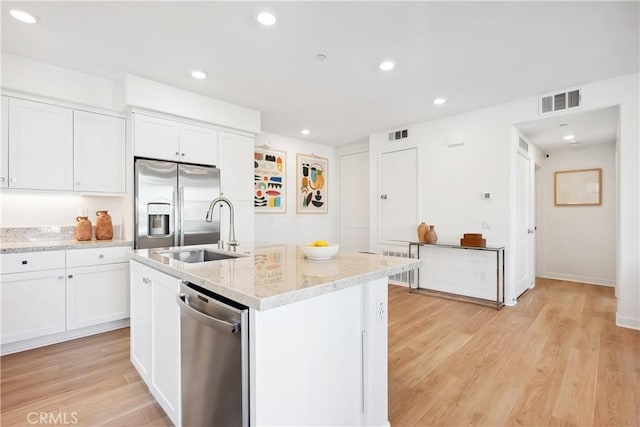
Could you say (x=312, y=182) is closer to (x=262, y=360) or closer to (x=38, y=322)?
(x=38, y=322)

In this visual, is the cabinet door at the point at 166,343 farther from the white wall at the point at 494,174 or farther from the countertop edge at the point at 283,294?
the white wall at the point at 494,174

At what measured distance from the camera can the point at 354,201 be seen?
20.0ft

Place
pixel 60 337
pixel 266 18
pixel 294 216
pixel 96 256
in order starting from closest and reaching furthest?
pixel 266 18 → pixel 60 337 → pixel 96 256 → pixel 294 216

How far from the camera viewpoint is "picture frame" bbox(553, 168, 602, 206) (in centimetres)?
496

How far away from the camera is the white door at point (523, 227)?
4.12 meters

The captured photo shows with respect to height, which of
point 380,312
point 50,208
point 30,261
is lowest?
point 380,312

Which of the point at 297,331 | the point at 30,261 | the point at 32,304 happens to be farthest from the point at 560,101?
the point at 32,304

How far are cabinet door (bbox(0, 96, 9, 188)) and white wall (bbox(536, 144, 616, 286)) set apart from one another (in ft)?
24.3

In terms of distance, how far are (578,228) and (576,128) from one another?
208 centimetres

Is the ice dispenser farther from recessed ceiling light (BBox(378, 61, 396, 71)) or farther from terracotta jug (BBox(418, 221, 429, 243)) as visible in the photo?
terracotta jug (BBox(418, 221, 429, 243))

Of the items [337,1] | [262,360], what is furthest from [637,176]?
[262,360]

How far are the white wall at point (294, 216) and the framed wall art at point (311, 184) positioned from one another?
0.29ft

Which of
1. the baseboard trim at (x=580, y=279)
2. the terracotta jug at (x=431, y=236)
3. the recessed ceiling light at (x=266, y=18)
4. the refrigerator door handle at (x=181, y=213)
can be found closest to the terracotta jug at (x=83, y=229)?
the refrigerator door handle at (x=181, y=213)

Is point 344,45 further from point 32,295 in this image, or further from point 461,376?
point 32,295
